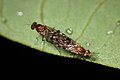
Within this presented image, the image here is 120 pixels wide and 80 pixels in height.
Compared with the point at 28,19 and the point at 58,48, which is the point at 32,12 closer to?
the point at 28,19

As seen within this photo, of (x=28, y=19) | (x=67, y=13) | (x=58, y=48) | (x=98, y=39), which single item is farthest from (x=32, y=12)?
(x=98, y=39)

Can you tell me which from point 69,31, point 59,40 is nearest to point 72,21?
point 69,31

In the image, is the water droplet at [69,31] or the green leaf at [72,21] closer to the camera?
the green leaf at [72,21]

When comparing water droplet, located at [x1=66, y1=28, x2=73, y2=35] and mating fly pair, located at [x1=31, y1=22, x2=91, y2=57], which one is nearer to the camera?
mating fly pair, located at [x1=31, y1=22, x2=91, y2=57]

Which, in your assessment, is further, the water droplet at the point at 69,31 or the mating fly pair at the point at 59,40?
the water droplet at the point at 69,31
